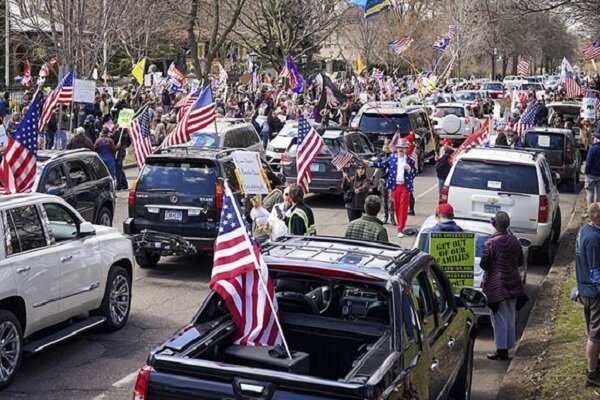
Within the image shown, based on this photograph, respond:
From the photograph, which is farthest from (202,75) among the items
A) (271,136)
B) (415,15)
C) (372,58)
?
(372,58)

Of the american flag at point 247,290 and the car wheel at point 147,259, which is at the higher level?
the american flag at point 247,290

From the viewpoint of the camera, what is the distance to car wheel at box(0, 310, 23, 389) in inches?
340

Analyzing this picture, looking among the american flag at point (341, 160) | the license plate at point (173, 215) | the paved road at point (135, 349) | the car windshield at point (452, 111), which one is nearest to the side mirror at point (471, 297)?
the paved road at point (135, 349)

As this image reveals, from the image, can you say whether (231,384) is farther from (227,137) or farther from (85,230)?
(227,137)

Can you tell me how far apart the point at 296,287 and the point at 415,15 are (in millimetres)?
56298

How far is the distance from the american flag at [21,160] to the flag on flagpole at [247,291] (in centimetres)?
832

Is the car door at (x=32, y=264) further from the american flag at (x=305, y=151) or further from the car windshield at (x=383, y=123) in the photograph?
the car windshield at (x=383, y=123)

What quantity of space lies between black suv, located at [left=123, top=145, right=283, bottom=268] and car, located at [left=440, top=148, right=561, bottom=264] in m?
3.78

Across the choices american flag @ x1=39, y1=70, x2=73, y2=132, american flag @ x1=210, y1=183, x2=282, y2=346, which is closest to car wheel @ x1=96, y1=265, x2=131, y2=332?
american flag @ x1=210, y1=183, x2=282, y2=346

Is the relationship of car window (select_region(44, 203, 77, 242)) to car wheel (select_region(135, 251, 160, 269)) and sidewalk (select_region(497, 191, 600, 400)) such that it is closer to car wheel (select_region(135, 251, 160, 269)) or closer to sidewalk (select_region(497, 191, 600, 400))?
car wheel (select_region(135, 251, 160, 269))

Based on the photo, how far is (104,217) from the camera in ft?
55.3

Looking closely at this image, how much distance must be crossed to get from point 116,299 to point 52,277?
1.64m

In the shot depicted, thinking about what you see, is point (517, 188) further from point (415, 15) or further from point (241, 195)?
point (415, 15)

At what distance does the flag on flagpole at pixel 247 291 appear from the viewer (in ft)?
20.3
